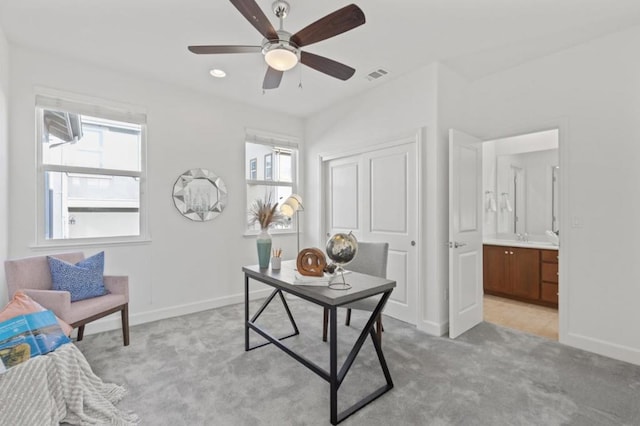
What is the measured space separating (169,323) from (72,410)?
65.4 inches

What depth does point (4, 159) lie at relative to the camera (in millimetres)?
2594

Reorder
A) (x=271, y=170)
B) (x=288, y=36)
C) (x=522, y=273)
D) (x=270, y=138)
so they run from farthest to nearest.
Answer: (x=271, y=170) < (x=270, y=138) < (x=522, y=273) < (x=288, y=36)

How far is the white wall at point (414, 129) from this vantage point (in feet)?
10.1

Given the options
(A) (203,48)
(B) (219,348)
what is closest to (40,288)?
(B) (219,348)

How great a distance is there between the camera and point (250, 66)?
122 inches

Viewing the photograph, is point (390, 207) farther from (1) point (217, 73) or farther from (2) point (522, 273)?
(1) point (217, 73)

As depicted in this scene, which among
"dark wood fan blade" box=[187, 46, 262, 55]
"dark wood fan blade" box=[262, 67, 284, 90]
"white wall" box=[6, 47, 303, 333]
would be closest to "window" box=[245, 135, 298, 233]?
"white wall" box=[6, 47, 303, 333]

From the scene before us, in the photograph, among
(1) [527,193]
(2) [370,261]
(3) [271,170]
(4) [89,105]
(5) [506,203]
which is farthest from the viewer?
(5) [506,203]

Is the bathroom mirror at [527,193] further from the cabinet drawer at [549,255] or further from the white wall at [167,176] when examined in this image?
the white wall at [167,176]

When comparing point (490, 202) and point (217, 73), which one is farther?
point (490, 202)

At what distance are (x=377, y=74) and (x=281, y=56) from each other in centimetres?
168

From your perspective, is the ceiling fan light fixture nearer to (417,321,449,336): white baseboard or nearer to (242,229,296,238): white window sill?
(242,229,296,238): white window sill

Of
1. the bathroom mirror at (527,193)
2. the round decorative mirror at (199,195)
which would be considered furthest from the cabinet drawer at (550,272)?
the round decorative mirror at (199,195)

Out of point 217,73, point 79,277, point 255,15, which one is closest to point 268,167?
point 217,73
